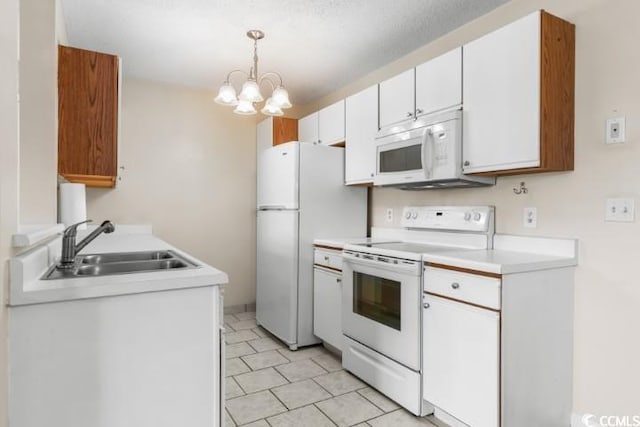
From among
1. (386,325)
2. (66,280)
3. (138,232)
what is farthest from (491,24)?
(138,232)

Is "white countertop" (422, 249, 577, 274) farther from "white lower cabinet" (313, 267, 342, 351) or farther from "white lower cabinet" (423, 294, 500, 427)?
"white lower cabinet" (313, 267, 342, 351)

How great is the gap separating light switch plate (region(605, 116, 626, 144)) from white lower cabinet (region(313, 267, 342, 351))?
185cm

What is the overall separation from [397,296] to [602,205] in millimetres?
1145

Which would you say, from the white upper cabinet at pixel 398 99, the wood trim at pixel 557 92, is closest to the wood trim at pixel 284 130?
the white upper cabinet at pixel 398 99

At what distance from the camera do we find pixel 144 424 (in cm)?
118

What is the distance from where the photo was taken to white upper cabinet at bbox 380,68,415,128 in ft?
8.55

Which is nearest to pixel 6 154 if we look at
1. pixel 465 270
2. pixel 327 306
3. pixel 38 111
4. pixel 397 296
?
pixel 38 111

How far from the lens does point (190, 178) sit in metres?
3.94

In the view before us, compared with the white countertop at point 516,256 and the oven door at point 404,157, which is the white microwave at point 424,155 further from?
the white countertop at point 516,256

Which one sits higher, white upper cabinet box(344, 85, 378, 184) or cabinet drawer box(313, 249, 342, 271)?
white upper cabinet box(344, 85, 378, 184)

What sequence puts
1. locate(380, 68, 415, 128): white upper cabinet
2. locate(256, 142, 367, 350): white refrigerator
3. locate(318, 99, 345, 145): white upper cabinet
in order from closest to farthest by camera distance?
locate(380, 68, 415, 128): white upper cabinet < locate(256, 142, 367, 350): white refrigerator < locate(318, 99, 345, 145): white upper cabinet

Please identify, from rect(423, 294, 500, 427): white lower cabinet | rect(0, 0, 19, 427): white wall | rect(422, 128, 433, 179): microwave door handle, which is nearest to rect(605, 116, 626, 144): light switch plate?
rect(422, 128, 433, 179): microwave door handle

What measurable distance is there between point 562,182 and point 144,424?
219 cm

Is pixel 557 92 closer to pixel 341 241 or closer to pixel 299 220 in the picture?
pixel 341 241
